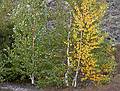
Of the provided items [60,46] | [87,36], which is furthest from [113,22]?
[87,36]

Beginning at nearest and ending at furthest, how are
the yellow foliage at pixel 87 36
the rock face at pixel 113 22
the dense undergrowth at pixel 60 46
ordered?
the yellow foliage at pixel 87 36 < the dense undergrowth at pixel 60 46 < the rock face at pixel 113 22

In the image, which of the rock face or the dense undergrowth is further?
the rock face

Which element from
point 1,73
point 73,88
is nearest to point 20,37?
point 1,73

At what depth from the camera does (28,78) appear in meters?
43.3

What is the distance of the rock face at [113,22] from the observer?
58844 mm

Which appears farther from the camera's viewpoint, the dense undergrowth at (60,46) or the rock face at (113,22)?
the rock face at (113,22)

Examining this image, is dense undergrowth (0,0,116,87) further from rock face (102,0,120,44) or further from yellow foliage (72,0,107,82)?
rock face (102,0,120,44)

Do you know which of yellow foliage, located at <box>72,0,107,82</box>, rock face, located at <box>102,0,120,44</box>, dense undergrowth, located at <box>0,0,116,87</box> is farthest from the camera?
rock face, located at <box>102,0,120,44</box>

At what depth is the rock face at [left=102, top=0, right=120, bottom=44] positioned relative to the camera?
58.8 metres

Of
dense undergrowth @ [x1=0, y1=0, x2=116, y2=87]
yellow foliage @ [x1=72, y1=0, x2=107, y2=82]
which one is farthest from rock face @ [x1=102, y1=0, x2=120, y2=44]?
yellow foliage @ [x1=72, y1=0, x2=107, y2=82]

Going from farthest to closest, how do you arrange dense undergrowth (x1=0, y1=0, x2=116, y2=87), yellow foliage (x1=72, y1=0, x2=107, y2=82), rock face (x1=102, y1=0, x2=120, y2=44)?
rock face (x1=102, y1=0, x2=120, y2=44), dense undergrowth (x1=0, y1=0, x2=116, y2=87), yellow foliage (x1=72, y1=0, x2=107, y2=82)

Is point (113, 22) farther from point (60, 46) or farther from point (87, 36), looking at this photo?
point (87, 36)

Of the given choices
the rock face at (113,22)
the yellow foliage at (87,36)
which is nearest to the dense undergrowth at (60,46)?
the yellow foliage at (87,36)

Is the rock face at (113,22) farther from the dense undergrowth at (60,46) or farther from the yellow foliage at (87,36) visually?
the yellow foliage at (87,36)
